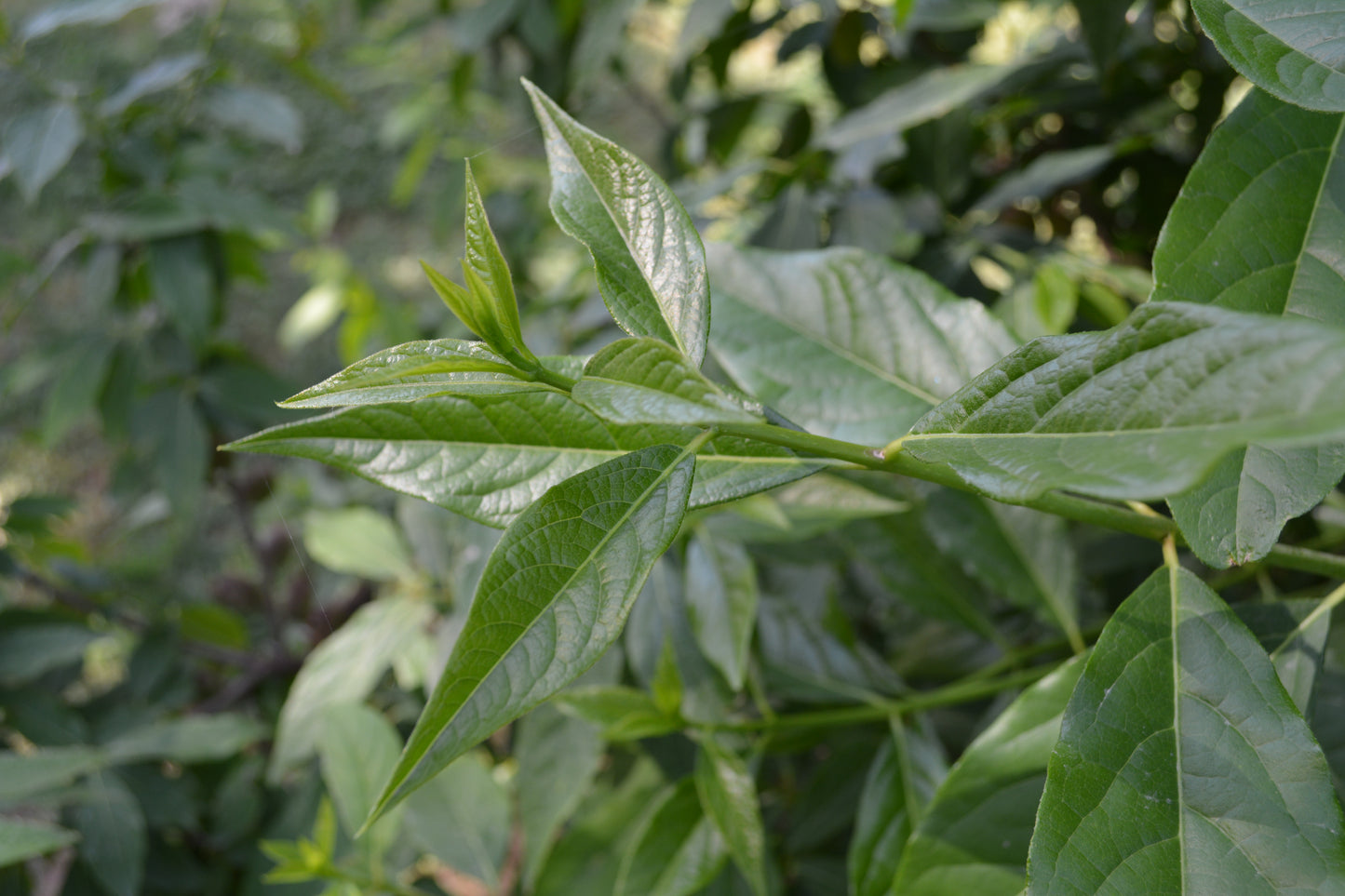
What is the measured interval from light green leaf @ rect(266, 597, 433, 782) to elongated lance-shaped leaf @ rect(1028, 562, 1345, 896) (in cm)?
73

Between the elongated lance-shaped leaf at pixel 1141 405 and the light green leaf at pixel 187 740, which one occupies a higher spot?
the elongated lance-shaped leaf at pixel 1141 405

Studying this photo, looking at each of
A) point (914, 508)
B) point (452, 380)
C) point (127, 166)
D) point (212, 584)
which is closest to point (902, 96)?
point (914, 508)

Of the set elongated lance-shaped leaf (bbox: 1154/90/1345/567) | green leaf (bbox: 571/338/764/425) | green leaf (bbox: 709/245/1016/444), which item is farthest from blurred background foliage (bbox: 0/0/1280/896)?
green leaf (bbox: 571/338/764/425)

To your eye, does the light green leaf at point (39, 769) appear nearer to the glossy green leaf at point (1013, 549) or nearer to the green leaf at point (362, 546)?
the green leaf at point (362, 546)

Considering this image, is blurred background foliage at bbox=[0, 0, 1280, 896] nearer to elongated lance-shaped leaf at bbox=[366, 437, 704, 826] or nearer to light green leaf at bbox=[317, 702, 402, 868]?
light green leaf at bbox=[317, 702, 402, 868]

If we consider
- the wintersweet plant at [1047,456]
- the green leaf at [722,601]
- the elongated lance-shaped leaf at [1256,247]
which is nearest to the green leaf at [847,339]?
the wintersweet plant at [1047,456]

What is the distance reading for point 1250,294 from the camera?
427 millimetres

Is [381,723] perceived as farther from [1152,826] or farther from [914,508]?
[1152,826]

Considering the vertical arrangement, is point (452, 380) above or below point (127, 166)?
above

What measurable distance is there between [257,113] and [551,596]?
120 centimetres

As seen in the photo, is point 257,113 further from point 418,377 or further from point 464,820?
point 418,377

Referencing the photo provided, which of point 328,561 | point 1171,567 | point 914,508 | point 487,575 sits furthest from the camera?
point 328,561

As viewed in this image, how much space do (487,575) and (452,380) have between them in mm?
93

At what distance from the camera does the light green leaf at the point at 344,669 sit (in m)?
0.96
